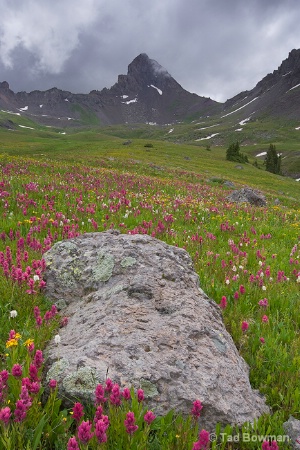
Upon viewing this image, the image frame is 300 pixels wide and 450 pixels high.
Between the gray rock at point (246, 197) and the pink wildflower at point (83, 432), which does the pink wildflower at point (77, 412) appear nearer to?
the pink wildflower at point (83, 432)

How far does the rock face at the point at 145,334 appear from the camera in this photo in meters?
3.00

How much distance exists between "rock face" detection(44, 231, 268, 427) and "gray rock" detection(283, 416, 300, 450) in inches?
10.8

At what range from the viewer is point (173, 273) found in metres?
4.80

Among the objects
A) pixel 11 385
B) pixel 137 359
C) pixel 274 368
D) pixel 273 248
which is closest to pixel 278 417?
pixel 274 368

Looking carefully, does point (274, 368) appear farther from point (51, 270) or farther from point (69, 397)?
point (51, 270)

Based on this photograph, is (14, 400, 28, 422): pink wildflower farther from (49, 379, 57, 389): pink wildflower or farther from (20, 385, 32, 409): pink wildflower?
(49, 379, 57, 389): pink wildflower

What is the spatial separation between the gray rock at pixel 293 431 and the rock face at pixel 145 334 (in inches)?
10.8

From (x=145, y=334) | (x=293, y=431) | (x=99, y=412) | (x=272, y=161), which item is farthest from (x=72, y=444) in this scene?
(x=272, y=161)

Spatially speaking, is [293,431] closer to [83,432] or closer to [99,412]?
[99,412]

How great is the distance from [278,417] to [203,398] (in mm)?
948

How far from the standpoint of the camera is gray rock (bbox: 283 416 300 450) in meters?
2.93

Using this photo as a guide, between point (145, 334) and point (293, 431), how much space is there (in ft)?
5.14

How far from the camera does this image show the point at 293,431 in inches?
120

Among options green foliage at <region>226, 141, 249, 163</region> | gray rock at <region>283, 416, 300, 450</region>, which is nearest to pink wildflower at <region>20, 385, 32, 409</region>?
gray rock at <region>283, 416, 300, 450</region>
